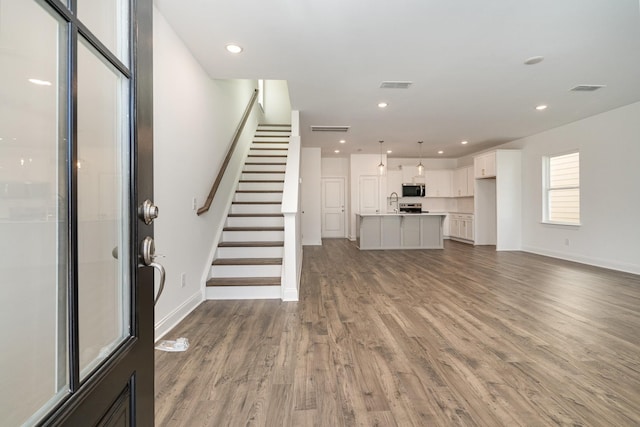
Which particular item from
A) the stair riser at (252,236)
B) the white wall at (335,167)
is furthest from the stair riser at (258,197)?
the white wall at (335,167)

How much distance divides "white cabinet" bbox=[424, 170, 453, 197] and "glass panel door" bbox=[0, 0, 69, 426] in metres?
9.85

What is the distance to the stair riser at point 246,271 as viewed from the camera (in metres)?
3.57

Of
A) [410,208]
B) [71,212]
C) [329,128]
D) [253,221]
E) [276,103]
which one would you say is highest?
[276,103]

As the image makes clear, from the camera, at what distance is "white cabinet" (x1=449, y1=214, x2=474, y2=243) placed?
8400 millimetres

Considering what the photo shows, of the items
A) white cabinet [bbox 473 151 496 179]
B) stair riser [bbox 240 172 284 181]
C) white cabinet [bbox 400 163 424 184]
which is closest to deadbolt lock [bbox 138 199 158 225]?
stair riser [bbox 240 172 284 181]

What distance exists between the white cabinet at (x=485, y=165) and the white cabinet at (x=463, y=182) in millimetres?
563

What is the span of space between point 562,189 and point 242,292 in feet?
21.3

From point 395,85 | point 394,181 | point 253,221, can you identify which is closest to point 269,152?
point 253,221

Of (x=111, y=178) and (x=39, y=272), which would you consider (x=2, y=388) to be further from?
(x=111, y=178)

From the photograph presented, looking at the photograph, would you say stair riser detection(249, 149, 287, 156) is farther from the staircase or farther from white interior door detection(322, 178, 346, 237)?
white interior door detection(322, 178, 346, 237)

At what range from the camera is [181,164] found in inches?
109

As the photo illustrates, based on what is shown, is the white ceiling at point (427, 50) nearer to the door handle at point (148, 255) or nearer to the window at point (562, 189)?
the window at point (562, 189)

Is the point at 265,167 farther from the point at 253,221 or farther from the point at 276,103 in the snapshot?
the point at 276,103

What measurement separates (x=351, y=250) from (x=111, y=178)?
257 inches
